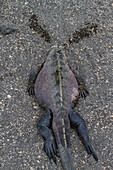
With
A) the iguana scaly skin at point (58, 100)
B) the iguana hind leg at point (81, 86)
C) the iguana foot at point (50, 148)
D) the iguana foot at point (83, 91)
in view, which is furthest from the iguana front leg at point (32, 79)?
the iguana foot at point (50, 148)

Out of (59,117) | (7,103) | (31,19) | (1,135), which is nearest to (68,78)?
(59,117)

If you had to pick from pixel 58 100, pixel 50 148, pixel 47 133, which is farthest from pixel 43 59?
pixel 50 148

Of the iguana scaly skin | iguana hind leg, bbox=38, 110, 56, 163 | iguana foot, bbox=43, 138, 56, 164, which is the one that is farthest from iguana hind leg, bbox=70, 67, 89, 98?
iguana foot, bbox=43, 138, 56, 164

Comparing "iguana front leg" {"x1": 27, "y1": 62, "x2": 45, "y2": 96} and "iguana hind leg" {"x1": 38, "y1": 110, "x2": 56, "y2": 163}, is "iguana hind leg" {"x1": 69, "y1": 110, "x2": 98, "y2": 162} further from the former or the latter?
"iguana front leg" {"x1": 27, "y1": 62, "x2": 45, "y2": 96}

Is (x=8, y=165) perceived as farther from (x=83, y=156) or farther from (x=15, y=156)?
(x=83, y=156)

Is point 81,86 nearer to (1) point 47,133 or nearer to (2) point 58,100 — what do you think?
(2) point 58,100

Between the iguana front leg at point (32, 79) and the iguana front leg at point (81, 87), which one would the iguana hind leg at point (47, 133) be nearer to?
the iguana front leg at point (32, 79)
